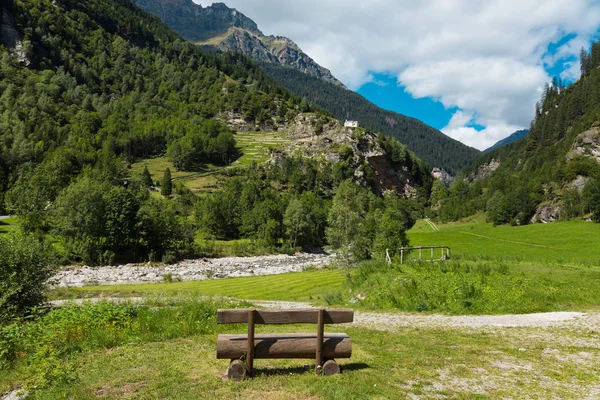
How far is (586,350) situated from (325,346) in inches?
329

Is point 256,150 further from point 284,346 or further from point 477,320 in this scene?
point 284,346

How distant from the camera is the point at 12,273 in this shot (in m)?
16.5

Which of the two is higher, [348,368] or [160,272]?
[348,368]

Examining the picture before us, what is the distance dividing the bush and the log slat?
45.0ft

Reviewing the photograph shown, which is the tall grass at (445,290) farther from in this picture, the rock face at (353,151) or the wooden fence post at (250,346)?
the rock face at (353,151)

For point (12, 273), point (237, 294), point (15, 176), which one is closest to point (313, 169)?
point (15, 176)

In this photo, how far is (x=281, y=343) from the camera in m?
7.75

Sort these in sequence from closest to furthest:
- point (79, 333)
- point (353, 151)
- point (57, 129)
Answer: point (79, 333)
point (57, 129)
point (353, 151)

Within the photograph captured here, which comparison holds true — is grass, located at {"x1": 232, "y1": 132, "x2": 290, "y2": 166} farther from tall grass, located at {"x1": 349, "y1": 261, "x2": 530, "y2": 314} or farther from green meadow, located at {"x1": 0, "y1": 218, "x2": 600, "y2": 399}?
green meadow, located at {"x1": 0, "y1": 218, "x2": 600, "y2": 399}

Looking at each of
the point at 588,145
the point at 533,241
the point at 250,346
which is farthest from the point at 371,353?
the point at 588,145

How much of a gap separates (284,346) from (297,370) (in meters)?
0.84

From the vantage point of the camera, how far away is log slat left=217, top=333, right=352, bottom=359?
24.8 feet

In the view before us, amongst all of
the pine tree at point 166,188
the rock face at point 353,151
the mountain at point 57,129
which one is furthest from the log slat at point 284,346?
the rock face at point 353,151

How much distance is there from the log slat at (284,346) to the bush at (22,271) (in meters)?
13.7
